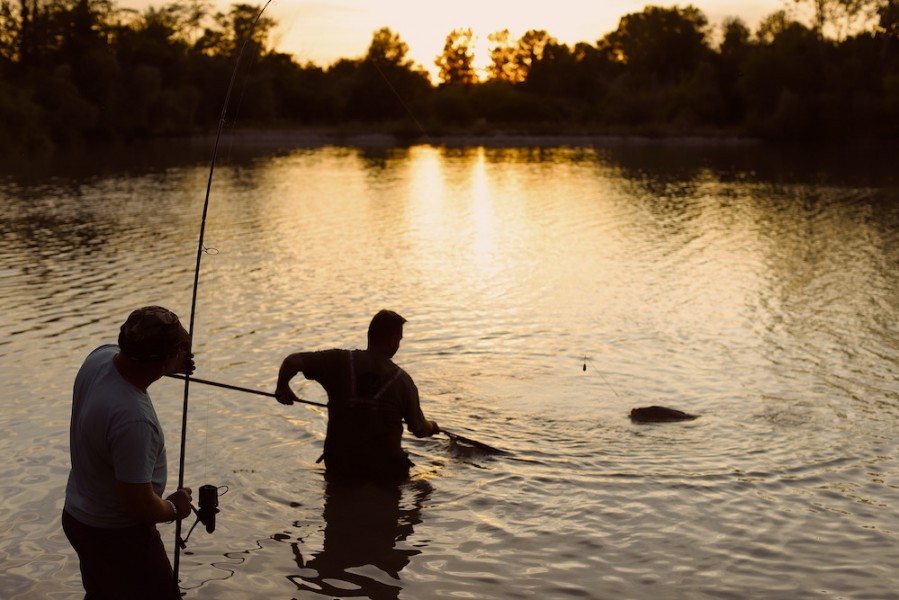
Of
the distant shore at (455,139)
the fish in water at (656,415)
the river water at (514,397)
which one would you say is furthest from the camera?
the distant shore at (455,139)

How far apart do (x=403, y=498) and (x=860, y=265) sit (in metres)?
14.6

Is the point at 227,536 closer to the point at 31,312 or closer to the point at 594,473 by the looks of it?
the point at 594,473

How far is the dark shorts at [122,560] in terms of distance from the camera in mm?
3695

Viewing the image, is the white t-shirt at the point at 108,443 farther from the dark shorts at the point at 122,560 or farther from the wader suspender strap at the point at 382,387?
the wader suspender strap at the point at 382,387

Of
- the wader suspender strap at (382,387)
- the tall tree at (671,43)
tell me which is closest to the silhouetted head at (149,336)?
the wader suspender strap at (382,387)

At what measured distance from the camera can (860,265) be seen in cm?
1886

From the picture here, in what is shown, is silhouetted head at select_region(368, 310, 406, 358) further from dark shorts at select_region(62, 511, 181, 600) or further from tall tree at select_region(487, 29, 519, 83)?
tall tree at select_region(487, 29, 519, 83)

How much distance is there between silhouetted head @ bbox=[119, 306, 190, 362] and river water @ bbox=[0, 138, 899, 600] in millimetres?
2643

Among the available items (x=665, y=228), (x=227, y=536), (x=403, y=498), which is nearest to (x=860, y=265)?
(x=665, y=228)

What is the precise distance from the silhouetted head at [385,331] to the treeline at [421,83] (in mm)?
49520

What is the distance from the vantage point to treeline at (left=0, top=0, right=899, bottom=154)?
68.1m

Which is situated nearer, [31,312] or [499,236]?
[31,312]

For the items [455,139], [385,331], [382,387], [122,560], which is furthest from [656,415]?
[455,139]

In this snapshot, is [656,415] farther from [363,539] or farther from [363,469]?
[363,539]
